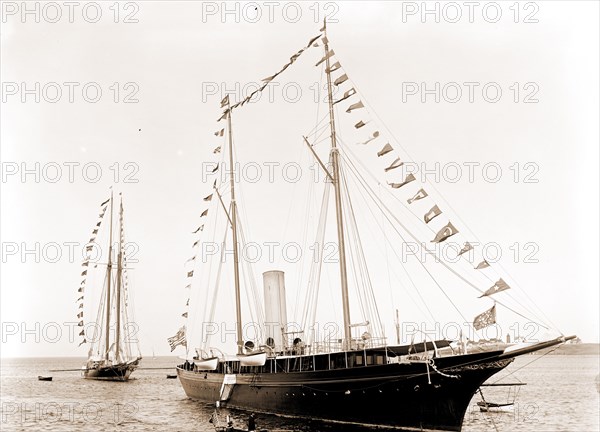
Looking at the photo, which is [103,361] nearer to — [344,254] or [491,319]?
[344,254]

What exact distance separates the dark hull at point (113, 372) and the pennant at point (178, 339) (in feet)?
122

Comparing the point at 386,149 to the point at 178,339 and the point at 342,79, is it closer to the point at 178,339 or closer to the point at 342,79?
the point at 342,79

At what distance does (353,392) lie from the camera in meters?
31.1

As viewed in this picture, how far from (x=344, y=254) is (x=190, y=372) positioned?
22.1 m

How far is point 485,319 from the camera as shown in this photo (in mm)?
24531

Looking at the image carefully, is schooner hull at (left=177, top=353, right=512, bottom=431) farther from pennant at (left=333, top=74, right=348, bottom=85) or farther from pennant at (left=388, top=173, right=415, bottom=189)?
pennant at (left=333, top=74, right=348, bottom=85)

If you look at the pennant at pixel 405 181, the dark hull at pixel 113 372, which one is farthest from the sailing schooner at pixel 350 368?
the dark hull at pixel 113 372

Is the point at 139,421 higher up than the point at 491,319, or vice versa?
the point at 491,319

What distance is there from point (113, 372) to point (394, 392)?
64.3 m

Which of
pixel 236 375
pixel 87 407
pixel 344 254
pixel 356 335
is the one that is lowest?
pixel 87 407

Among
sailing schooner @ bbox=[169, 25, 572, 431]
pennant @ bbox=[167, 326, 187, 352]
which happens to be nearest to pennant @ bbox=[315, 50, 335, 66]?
sailing schooner @ bbox=[169, 25, 572, 431]

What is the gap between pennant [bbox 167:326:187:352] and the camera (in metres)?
49.9

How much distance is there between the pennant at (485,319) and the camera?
79.8 ft

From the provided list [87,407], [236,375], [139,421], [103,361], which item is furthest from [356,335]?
[103,361]
